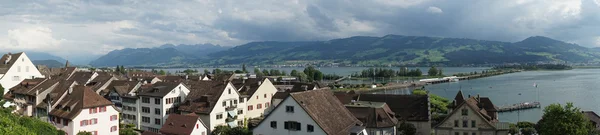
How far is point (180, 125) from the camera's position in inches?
1607

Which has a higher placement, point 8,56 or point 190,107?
point 8,56

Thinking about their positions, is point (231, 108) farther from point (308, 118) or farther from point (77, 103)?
point (308, 118)

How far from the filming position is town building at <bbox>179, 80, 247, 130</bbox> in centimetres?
4716

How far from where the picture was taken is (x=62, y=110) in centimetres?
4353

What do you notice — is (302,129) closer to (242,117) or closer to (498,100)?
(242,117)

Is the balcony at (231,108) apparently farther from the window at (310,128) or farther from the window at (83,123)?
the window at (310,128)

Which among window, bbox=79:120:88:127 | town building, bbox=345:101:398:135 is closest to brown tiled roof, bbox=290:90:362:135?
town building, bbox=345:101:398:135

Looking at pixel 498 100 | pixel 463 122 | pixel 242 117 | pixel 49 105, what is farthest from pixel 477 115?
pixel 498 100

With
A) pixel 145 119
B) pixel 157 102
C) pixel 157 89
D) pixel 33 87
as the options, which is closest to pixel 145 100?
pixel 157 89

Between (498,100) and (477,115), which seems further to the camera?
(498,100)

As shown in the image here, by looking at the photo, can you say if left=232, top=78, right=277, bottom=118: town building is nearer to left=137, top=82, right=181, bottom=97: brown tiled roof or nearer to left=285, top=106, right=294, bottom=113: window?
left=137, top=82, right=181, bottom=97: brown tiled roof

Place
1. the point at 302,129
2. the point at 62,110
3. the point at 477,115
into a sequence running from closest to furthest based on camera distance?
the point at 302,129 < the point at 477,115 < the point at 62,110

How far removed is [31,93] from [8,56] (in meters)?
20.9

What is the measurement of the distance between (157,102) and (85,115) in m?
8.83
